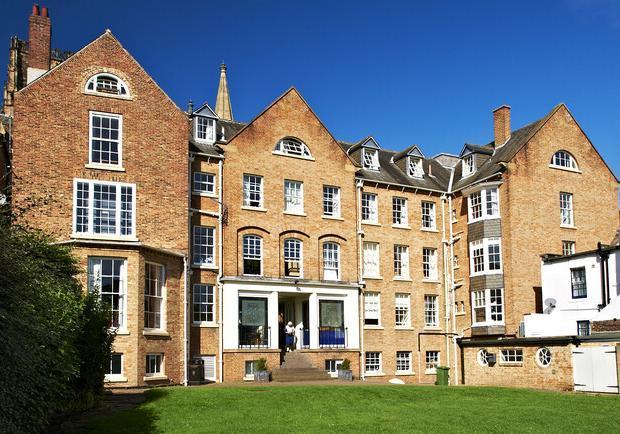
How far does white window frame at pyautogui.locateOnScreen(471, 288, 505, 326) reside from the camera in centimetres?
3997

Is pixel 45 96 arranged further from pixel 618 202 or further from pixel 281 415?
pixel 618 202

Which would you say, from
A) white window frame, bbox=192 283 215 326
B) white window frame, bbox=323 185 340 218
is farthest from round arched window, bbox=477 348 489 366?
white window frame, bbox=192 283 215 326

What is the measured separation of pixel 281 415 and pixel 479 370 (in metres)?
17.4

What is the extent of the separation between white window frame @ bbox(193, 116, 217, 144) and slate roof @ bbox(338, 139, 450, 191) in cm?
823

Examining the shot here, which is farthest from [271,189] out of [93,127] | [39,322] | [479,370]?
[39,322]

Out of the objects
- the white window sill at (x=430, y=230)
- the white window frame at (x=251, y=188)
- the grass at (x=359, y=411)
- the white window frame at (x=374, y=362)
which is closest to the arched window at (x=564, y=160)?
the white window sill at (x=430, y=230)

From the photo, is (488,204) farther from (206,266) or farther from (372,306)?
(206,266)

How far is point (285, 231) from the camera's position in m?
37.8

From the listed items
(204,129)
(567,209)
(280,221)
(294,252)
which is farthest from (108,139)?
(567,209)

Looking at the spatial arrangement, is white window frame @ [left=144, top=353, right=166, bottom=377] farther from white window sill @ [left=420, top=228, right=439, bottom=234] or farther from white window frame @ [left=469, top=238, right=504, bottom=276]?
white window frame @ [left=469, top=238, right=504, bottom=276]

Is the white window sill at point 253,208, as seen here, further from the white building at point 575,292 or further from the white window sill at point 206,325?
the white building at point 575,292

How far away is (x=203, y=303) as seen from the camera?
3506 cm

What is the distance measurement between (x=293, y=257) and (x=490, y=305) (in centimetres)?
1100

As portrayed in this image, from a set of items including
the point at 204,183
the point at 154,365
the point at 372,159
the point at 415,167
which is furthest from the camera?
the point at 415,167
